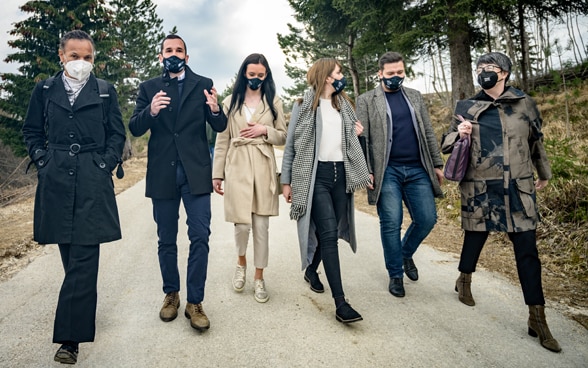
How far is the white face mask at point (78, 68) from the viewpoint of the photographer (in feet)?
9.30

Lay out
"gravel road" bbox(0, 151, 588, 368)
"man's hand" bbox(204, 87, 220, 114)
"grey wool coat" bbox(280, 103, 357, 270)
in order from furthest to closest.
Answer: "grey wool coat" bbox(280, 103, 357, 270) → "man's hand" bbox(204, 87, 220, 114) → "gravel road" bbox(0, 151, 588, 368)

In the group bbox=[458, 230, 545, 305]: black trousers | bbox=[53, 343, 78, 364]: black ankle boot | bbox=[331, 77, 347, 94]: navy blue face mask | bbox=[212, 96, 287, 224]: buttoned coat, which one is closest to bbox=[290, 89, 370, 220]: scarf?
bbox=[331, 77, 347, 94]: navy blue face mask

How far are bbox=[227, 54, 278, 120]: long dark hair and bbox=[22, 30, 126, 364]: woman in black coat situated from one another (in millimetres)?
1237

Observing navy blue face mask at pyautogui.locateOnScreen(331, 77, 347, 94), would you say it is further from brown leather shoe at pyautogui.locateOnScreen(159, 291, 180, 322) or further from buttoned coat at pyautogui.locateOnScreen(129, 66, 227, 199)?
brown leather shoe at pyautogui.locateOnScreen(159, 291, 180, 322)

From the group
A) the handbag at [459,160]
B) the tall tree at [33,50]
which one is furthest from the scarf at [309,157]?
the tall tree at [33,50]

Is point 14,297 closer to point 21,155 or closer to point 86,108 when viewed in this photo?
point 86,108

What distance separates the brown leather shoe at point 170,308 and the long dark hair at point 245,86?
1811 millimetres

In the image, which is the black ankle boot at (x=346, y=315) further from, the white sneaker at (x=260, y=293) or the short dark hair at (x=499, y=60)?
the short dark hair at (x=499, y=60)

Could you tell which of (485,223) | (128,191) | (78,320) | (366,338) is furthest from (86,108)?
(128,191)

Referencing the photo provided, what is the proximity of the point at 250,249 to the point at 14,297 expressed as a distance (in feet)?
8.62

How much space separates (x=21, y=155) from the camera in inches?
758

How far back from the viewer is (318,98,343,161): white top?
137 inches

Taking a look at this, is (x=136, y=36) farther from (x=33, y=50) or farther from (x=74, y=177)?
(x=74, y=177)

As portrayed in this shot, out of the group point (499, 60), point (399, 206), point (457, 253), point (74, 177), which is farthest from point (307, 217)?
point (457, 253)
